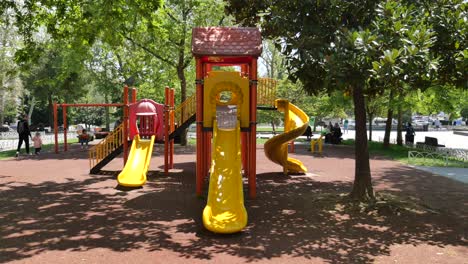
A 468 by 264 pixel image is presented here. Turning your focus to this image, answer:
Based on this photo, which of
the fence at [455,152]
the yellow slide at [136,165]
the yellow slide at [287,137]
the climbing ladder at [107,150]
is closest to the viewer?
the yellow slide at [136,165]

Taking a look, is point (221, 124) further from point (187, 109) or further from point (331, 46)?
point (331, 46)

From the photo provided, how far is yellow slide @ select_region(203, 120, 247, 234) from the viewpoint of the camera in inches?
294

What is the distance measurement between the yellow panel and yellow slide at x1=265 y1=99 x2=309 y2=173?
2.98 m

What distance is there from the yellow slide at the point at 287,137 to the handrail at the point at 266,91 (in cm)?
38

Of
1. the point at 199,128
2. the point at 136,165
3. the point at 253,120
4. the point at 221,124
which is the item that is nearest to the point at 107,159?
the point at 136,165

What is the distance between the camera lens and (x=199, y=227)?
789 cm

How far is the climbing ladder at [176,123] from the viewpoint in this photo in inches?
561

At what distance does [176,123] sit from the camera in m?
15.6

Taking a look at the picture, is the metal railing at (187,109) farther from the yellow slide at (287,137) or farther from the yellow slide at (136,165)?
the yellow slide at (287,137)

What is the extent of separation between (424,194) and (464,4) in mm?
5379

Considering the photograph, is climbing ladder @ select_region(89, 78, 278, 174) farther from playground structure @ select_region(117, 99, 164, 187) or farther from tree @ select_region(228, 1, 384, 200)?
tree @ select_region(228, 1, 384, 200)

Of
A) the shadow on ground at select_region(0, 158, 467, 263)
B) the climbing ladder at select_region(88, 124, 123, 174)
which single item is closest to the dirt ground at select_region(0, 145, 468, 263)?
the shadow on ground at select_region(0, 158, 467, 263)

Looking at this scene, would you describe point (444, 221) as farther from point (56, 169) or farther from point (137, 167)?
point (56, 169)

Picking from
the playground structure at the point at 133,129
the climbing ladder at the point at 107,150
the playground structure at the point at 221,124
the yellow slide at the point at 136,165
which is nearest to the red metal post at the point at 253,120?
the playground structure at the point at 221,124
